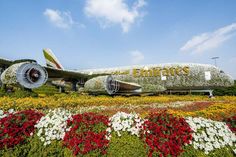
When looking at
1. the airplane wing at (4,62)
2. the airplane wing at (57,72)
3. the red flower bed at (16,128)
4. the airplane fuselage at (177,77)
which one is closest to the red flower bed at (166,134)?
the red flower bed at (16,128)

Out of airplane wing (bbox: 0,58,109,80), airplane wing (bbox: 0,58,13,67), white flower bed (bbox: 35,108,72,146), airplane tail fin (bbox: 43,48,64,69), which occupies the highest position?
airplane tail fin (bbox: 43,48,64,69)

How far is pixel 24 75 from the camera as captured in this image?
1568 centimetres

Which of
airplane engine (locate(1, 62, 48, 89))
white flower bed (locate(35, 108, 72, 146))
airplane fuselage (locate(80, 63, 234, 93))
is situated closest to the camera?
white flower bed (locate(35, 108, 72, 146))

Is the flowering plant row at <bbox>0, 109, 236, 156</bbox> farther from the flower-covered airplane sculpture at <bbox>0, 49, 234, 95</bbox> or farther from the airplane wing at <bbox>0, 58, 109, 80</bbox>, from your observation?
the airplane wing at <bbox>0, 58, 109, 80</bbox>

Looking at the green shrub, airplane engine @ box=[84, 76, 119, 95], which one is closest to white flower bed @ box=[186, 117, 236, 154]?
the green shrub

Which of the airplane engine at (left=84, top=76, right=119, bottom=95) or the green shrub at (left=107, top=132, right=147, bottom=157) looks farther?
the airplane engine at (left=84, top=76, right=119, bottom=95)

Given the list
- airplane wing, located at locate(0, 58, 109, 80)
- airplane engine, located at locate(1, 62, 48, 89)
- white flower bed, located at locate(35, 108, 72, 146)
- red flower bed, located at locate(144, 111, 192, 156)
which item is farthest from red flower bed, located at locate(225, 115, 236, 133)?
airplane wing, located at locate(0, 58, 109, 80)

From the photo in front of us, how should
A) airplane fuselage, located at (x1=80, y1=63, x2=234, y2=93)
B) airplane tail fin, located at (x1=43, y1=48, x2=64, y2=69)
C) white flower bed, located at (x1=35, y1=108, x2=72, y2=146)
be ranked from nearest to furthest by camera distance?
white flower bed, located at (x1=35, y1=108, x2=72, y2=146) → airplane fuselage, located at (x1=80, y1=63, x2=234, y2=93) → airplane tail fin, located at (x1=43, y1=48, x2=64, y2=69)

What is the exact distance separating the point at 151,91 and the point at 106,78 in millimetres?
6464

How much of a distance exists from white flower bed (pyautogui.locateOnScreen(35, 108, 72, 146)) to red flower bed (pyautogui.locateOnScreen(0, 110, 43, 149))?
0.24 meters

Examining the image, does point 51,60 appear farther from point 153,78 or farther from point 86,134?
point 86,134

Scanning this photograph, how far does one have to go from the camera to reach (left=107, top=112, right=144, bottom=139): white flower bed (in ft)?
17.2

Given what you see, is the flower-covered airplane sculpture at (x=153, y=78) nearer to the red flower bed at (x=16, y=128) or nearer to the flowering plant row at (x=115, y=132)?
the red flower bed at (x=16, y=128)

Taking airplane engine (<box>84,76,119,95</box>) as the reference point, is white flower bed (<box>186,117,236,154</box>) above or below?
below
